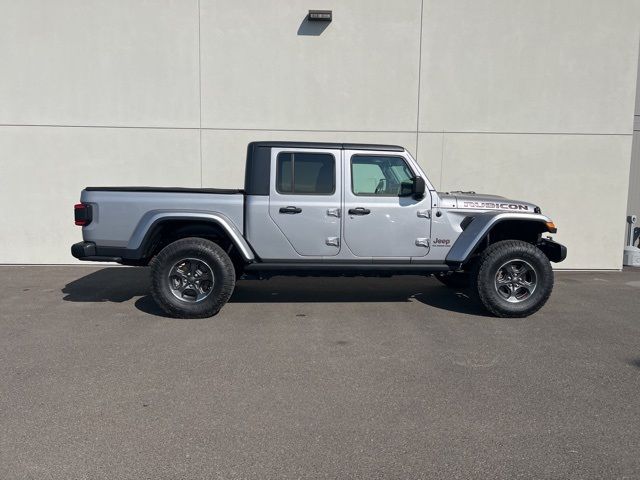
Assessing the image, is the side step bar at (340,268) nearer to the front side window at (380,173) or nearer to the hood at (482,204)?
the hood at (482,204)

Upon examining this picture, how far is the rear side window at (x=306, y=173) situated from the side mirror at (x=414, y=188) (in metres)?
0.82

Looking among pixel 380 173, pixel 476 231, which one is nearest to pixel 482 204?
pixel 476 231

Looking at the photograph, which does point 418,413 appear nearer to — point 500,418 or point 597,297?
point 500,418

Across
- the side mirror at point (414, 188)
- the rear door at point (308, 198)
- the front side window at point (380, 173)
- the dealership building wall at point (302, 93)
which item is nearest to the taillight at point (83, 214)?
the rear door at point (308, 198)

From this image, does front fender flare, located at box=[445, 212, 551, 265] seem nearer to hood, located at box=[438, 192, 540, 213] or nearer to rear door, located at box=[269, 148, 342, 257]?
hood, located at box=[438, 192, 540, 213]

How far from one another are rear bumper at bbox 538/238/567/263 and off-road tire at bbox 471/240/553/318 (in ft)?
1.30

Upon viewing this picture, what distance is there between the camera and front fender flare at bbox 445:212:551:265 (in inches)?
219

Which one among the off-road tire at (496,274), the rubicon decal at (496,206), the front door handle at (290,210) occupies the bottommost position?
the off-road tire at (496,274)

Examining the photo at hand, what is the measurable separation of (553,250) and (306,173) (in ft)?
10.6

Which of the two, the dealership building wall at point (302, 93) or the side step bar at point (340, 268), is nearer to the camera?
the side step bar at point (340, 268)

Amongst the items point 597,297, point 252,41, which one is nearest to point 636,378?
point 597,297

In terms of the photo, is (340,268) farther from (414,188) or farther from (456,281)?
(456,281)

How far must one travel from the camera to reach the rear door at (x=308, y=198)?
5.59 m

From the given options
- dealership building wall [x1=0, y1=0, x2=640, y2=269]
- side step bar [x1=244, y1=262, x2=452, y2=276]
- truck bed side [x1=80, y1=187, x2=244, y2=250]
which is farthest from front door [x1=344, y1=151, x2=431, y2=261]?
dealership building wall [x1=0, y1=0, x2=640, y2=269]
